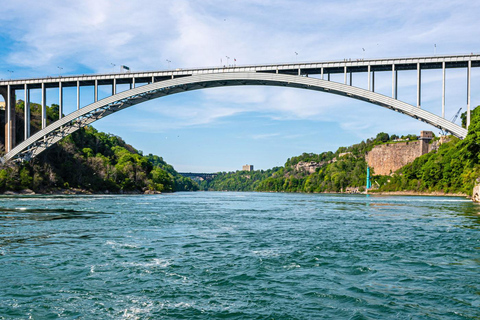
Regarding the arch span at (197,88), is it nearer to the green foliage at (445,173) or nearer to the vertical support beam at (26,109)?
the vertical support beam at (26,109)

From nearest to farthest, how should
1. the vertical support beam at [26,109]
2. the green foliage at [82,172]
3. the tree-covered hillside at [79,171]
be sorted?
the vertical support beam at [26,109] → the tree-covered hillside at [79,171] → the green foliage at [82,172]

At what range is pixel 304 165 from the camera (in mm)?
155625

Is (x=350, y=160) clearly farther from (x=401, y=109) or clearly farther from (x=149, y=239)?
(x=149, y=239)

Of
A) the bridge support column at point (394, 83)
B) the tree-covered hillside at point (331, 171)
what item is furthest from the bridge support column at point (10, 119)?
the tree-covered hillside at point (331, 171)

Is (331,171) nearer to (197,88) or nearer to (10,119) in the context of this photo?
(197,88)

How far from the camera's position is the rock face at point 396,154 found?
83.6 metres

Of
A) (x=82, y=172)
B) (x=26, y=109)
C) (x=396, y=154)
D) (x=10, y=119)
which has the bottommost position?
(x=82, y=172)

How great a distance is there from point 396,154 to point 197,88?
6360 centimetres

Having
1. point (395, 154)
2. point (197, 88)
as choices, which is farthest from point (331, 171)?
point (197, 88)

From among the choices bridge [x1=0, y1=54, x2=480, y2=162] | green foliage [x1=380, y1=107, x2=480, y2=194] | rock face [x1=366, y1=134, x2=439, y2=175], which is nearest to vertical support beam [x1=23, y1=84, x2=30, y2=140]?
bridge [x1=0, y1=54, x2=480, y2=162]

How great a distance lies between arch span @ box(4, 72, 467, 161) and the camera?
2748 cm

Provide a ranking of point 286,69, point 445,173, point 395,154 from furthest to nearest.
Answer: point 395,154 → point 445,173 → point 286,69

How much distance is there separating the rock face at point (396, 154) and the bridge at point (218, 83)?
57.3 meters

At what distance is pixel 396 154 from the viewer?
3501 inches
